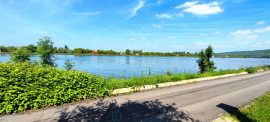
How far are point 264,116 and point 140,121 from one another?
14.5 feet

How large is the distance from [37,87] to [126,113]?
3228 mm

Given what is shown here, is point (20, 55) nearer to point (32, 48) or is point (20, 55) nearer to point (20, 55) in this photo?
point (20, 55)

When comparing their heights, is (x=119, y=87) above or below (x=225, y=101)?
above

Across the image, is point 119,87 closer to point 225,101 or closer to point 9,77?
point 9,77

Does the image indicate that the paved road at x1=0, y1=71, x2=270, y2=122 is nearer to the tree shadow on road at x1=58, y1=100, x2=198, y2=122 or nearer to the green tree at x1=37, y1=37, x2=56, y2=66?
the tree shadow on road at x1=58, y1=100, x2=198, y2=122

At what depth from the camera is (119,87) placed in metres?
5.93

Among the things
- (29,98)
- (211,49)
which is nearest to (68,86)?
(29,98)

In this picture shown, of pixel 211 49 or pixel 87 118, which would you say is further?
pixel 211 49

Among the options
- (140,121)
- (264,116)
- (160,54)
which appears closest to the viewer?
(140,121)

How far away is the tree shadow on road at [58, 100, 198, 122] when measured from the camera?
3.60 meters

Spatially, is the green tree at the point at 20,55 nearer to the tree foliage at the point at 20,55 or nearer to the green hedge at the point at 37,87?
the tree foliage at the point at 20,55

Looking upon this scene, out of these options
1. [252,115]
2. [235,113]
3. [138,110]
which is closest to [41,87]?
[138,110]

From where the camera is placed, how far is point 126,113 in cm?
394

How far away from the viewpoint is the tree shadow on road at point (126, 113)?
360 centimetres
